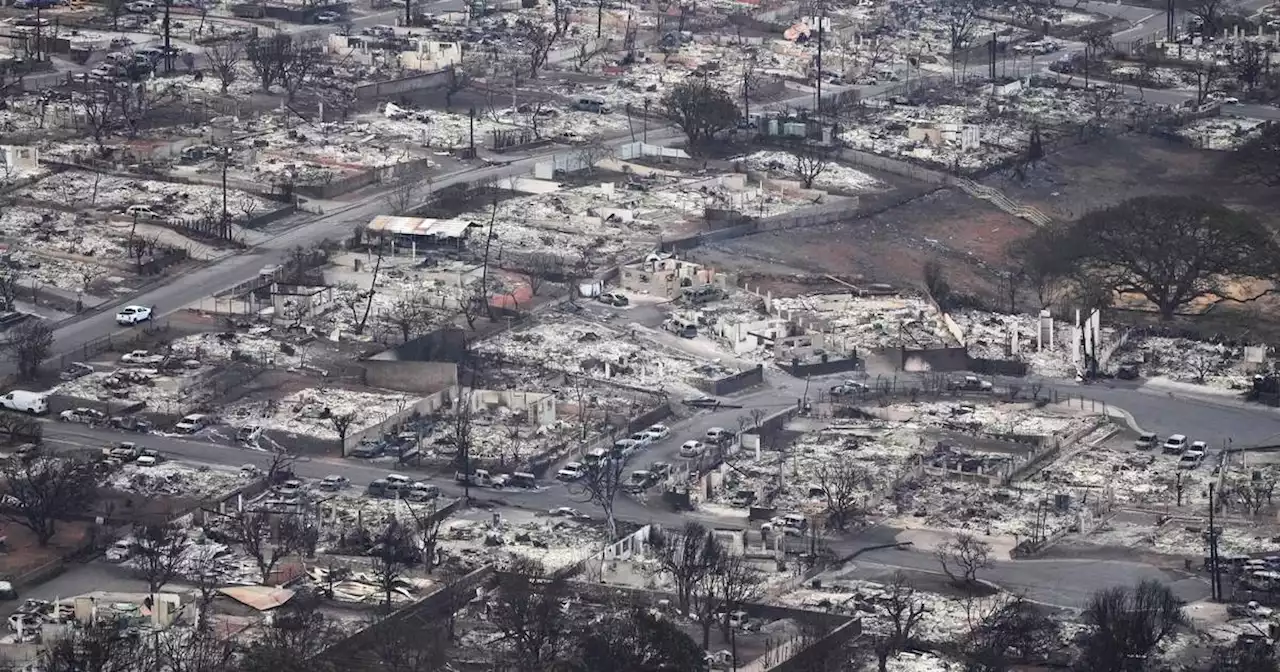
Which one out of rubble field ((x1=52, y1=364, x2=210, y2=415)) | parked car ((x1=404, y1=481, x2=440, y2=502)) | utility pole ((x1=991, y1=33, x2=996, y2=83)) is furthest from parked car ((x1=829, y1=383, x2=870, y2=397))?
utility pole ((x1=991, y1=33, x2=996, y2=83))

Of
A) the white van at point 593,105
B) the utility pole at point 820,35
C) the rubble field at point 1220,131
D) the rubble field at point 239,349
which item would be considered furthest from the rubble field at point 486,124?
the rubble field at point 239,349

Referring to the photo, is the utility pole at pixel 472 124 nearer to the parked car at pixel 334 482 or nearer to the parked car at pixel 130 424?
the parked car at pixel 130 424

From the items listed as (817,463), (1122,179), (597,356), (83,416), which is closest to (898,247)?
(1122,179)

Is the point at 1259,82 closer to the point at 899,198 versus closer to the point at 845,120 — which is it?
the point at 845,120

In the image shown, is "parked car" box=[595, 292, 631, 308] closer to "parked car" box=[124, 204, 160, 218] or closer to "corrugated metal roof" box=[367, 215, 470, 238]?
"corrugated metal roof" box=[367, 215, 470, 238]

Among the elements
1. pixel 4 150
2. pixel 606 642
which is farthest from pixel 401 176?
pixel 606 642

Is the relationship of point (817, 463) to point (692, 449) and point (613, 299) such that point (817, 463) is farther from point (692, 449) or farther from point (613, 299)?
point (613, 299)
